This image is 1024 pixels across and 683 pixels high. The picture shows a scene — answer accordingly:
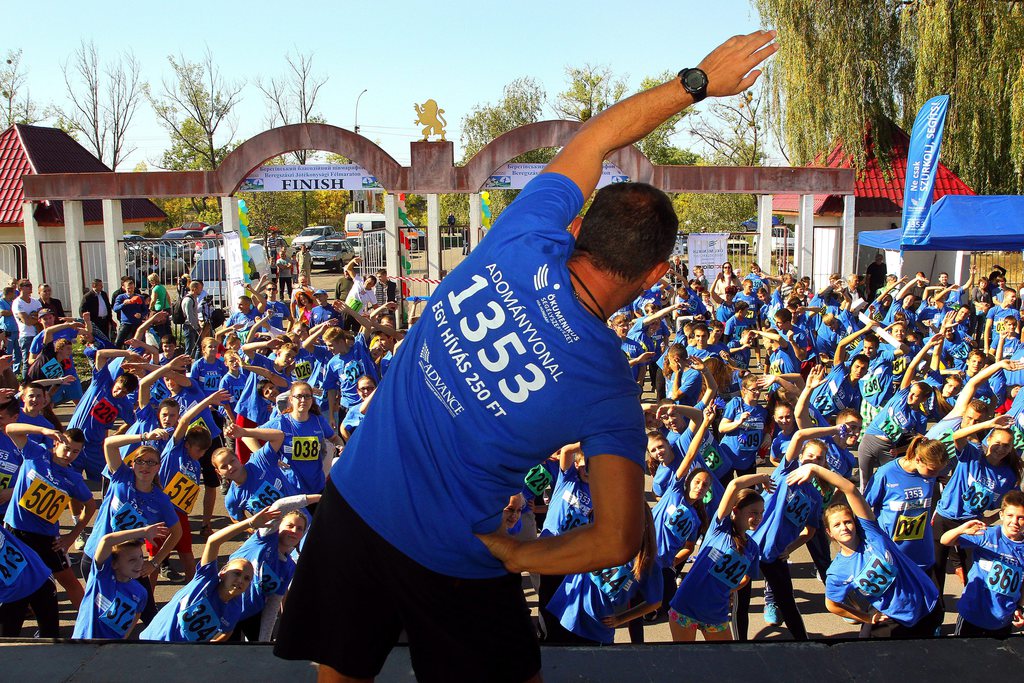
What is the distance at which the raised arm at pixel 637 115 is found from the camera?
1.97 metres

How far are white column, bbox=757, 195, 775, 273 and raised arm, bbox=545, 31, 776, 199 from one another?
734 inches

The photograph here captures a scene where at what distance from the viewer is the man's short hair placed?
1.73 meters

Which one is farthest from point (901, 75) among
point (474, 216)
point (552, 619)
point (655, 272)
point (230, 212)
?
point (655, 272)

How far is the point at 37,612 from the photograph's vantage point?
5543 millimetres

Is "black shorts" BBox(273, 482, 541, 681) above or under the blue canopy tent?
under

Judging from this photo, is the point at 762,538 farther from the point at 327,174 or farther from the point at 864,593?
the point at 327,174

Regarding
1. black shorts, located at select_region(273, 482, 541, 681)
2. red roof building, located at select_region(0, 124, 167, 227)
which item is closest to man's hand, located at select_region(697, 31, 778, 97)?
black shorts, located at select_region(273, 482, 541, 681)

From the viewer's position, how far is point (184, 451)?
7238 millimetres

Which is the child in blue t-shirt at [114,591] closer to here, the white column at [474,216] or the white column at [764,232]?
the white column at [474,216]

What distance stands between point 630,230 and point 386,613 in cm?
91

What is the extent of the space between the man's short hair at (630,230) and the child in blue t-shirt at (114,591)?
417 centimetres

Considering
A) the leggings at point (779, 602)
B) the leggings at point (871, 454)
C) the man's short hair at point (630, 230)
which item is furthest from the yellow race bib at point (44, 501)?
the leggings at point (871, 454)

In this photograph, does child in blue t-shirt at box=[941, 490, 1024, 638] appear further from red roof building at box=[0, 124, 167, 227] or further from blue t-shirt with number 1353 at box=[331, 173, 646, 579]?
red roof building at box=[0, 124, 167, 227]

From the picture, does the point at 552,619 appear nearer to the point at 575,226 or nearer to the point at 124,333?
the point at 575,226
